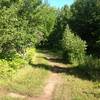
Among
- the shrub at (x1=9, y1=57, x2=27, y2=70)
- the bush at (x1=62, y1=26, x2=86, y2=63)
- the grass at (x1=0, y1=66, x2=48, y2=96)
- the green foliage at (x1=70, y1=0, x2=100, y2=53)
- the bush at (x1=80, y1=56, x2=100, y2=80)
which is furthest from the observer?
the green foliage at (x1=70, y1=0, x2=100, y2=53)

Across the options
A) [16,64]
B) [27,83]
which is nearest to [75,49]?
[16,64]

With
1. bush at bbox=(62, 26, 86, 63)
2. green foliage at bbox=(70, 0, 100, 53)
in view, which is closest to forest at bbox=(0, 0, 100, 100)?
bush at bbox=(62, 26, 86, 63)

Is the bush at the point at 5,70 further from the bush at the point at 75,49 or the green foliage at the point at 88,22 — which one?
the green foliage at the point at 88,22

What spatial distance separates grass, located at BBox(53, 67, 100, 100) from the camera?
17281 millimetres

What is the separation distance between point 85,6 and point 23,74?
21.6 meters

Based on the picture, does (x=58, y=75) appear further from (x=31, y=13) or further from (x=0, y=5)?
(x=0, y=5)

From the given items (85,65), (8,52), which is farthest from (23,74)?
(85,65)

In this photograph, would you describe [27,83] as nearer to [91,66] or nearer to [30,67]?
[30,67]

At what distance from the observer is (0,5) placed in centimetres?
2319

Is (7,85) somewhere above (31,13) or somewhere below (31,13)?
below

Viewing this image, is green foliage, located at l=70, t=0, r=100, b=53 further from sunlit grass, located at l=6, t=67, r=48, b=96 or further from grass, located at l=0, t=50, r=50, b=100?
grass, located at l=0, t=50, r=50, b=100

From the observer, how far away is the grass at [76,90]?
56.7ft

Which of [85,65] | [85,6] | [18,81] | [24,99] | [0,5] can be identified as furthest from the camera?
[85,6]

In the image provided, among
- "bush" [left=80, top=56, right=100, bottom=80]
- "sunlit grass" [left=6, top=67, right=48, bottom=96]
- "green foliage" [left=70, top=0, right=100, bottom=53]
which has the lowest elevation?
"bush" [left=80, top=56, right=100, bottom=80]
